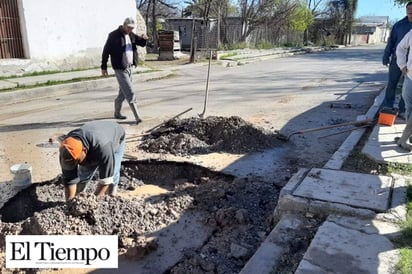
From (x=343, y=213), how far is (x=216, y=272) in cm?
117

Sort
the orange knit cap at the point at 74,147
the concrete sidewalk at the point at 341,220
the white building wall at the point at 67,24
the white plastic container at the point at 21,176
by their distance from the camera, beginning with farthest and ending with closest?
the white building wall at the point at 67,24
the white plastic container at the point at 21,176
the orange knit cap at the point at 74,147
the concrete sidewalk at the point at 341,220

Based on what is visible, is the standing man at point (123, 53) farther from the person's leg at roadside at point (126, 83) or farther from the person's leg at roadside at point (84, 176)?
the person's leg at roadside at point (84, 176)

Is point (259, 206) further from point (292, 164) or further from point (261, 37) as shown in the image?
point (261, 37)

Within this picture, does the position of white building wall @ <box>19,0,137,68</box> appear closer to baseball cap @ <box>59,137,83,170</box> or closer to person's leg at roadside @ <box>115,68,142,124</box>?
person's leg at roadside @ <box>115,68,142,124</box>

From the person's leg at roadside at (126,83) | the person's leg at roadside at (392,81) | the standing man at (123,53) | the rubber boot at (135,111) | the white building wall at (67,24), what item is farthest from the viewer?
the white building wall at (67,24)

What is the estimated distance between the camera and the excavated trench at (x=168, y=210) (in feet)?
10.7

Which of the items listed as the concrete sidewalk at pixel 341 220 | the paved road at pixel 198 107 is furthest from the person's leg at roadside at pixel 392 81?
the concrete sidewalk at pixel 341 220

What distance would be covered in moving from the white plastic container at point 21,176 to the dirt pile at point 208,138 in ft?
5.68

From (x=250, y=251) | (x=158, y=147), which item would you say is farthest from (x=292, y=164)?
(x=250, y=251)

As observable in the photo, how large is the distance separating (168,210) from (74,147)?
1.20m

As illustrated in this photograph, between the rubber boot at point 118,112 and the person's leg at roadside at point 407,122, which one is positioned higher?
the person's leg at roadside at point 407,122

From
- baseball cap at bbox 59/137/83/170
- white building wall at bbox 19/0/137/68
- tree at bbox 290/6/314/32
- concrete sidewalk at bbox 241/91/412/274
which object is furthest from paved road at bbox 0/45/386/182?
tree at bbox 290/6/314/32

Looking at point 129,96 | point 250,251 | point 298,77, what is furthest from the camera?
point 298,77

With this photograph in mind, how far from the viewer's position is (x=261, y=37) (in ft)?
104
